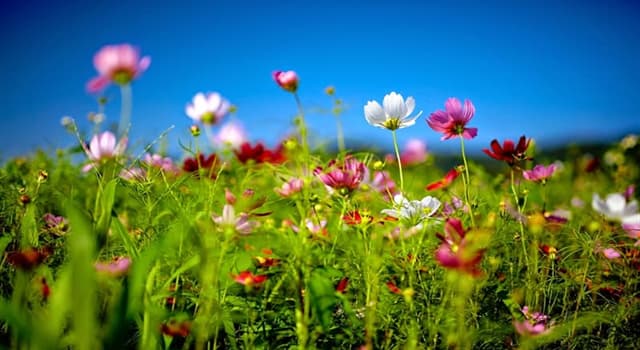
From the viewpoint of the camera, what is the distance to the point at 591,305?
3.48ft

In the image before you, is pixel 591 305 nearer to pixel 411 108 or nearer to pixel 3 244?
pixel 411 108

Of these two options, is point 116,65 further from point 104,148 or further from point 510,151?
point 510,151

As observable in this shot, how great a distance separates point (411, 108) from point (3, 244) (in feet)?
2.80

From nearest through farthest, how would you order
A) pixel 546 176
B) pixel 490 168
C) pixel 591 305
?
pixel 591 305 → pixel 546 176 → pixel 490 168

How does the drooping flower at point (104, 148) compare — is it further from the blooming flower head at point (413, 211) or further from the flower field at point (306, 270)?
the blooming flower head at point (413, 211)

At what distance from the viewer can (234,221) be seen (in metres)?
0.91

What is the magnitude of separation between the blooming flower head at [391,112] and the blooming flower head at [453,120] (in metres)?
0.05

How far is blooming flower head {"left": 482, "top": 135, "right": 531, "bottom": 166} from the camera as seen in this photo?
1051 mm

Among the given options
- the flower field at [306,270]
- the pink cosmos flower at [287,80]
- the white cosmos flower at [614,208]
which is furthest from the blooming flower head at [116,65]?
the white cosmos flower at [614,208]

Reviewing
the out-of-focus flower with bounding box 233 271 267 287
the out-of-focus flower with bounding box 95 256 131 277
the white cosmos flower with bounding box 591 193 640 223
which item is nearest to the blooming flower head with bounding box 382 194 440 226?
the out-of-focus flower with bounding box 233 271 267 287

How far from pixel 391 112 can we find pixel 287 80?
0.86 feet

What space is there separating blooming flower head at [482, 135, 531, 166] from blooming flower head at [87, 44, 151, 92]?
718mm

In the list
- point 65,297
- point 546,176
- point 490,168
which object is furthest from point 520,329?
point 490,168

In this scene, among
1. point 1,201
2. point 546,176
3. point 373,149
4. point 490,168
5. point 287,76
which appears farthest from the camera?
point 490,168
